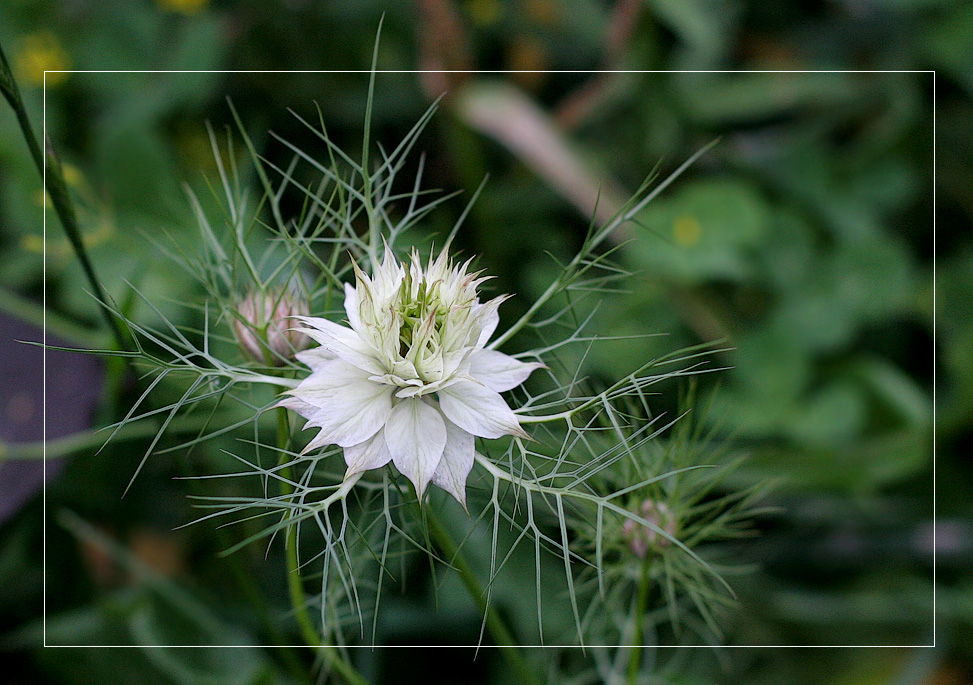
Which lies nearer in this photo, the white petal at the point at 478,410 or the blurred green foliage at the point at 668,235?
the white petal at the point at 478,410

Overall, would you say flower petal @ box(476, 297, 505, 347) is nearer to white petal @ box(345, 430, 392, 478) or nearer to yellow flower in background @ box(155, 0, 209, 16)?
white petal @ box(345, 430, 392, 478)

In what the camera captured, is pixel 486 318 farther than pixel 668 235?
No

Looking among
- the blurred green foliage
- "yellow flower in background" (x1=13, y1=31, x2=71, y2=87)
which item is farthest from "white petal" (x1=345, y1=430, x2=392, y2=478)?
"yellow flower in background" (x1=13, y1=31, x2=71, y2=87)

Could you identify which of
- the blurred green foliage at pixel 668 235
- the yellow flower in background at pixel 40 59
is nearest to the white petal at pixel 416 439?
the blurred green foliage at pixel 668 235

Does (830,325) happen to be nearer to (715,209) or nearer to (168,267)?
(715,209)

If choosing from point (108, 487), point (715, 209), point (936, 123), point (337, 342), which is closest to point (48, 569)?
point (108, 487)

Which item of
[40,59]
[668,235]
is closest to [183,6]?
[40,59]

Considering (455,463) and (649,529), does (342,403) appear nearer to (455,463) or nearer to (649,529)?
(455,463)

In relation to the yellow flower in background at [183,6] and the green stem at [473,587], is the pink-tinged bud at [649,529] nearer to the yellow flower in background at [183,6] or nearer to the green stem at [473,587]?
the green stem at [473,587]
